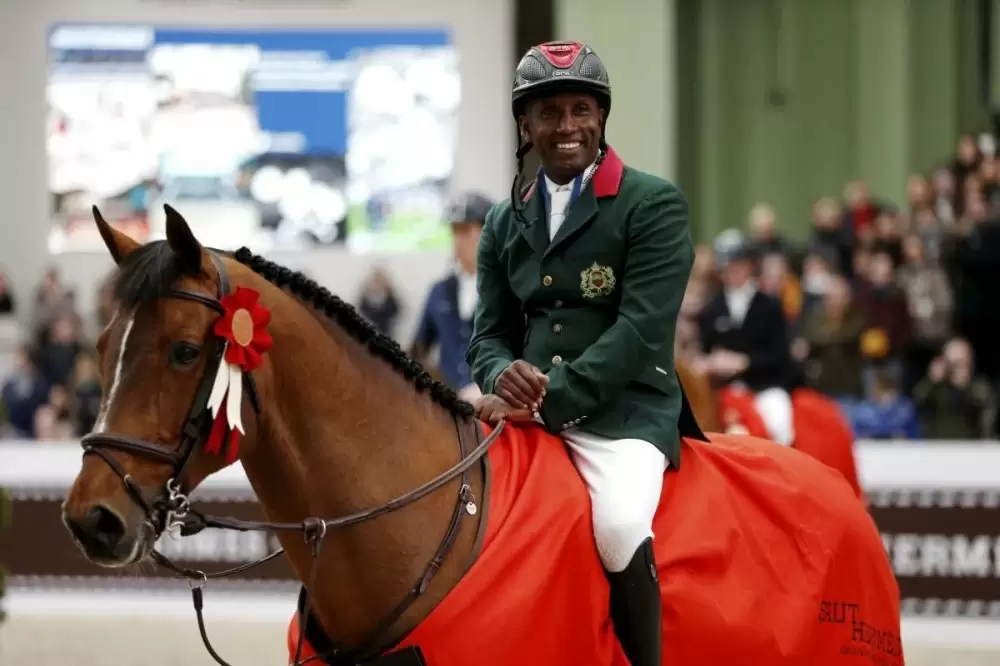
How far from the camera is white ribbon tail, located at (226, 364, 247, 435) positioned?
8.06 ft

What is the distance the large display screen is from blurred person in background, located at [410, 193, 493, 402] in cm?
735

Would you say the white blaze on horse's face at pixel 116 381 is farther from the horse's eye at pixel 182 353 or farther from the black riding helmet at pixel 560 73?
the black riding helmet at pixel 560 73

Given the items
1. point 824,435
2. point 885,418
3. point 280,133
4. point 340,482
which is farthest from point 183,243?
point 280,133

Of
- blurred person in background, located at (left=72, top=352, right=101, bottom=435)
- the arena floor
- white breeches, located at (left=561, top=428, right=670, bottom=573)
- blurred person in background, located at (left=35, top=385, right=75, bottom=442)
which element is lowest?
the arena floor

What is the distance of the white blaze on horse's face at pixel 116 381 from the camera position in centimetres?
238

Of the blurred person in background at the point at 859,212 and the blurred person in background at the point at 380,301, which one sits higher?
the blurred person in background at the point at 859,212

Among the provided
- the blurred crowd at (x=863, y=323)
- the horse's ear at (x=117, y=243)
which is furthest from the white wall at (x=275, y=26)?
the horse's ear at (x=117, y=243)

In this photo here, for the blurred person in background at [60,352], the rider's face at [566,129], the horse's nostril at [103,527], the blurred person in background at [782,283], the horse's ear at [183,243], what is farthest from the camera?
the blurred person in background at [60,352]

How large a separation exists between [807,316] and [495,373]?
713cm

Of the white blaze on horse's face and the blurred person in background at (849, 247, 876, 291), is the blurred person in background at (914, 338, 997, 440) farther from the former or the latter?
the white blaze on horse's face

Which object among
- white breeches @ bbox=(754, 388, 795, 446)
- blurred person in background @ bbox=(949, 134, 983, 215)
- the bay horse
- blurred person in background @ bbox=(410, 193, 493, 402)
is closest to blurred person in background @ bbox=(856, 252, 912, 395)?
blurred person in background @ bbox=(949, 134, 983, 215)

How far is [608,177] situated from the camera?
3.00 metres

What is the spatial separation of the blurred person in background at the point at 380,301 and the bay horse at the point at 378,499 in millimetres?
9572

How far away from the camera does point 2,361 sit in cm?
1281
